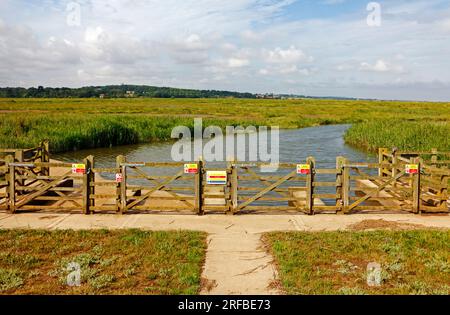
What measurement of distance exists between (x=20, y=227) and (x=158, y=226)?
11.8ft

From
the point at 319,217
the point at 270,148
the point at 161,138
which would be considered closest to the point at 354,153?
the point at 270,148

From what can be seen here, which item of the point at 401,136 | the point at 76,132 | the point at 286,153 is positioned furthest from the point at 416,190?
the point at 76,132

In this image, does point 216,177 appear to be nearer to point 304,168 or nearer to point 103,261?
point 304,168

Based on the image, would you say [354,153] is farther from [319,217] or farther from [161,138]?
[319,217]

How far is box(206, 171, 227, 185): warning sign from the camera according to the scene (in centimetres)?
1320

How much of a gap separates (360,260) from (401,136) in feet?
82.1

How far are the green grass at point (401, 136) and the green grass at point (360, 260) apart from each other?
1974 cm

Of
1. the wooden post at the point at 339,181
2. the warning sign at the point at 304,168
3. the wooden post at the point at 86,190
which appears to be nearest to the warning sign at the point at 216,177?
the warning sign at the point at 304,168

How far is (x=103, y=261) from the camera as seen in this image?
9.27 m

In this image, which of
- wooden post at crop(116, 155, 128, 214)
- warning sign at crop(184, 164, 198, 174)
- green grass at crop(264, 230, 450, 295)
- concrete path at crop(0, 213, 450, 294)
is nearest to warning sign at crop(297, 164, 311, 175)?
concrete path at crop(0, 213, 450, 294)

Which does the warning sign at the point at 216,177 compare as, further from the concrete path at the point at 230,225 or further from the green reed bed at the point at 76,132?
the green reed bed at the point at 76,132

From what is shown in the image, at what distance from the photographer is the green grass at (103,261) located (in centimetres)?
802
